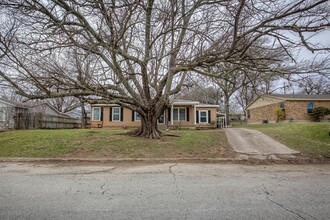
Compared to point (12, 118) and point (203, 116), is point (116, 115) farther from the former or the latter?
point (203, 116)

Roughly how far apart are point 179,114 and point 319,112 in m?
14.4

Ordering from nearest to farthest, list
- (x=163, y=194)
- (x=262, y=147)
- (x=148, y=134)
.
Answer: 1. (x=163, y=194)
2. (x=262, y=147)
3. (x=148, y=134)

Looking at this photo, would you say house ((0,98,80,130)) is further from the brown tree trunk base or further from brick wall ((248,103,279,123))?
brick wall ((248,103,279,123))

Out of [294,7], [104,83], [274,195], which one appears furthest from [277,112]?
[274,195]

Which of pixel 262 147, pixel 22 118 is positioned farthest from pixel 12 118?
pixel 262 147

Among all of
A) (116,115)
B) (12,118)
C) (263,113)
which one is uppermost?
(263,113)

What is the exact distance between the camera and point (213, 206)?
10.2 feet

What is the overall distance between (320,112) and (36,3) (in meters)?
25.1

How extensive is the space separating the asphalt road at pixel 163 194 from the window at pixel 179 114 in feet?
48.8

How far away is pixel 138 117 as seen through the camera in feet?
66.7

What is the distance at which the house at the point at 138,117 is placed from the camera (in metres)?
20.4

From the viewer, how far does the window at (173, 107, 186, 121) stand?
2070cm

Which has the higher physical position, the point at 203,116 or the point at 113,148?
the point at 203,116

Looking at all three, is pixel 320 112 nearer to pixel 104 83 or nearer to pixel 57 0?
pixel 104 83
